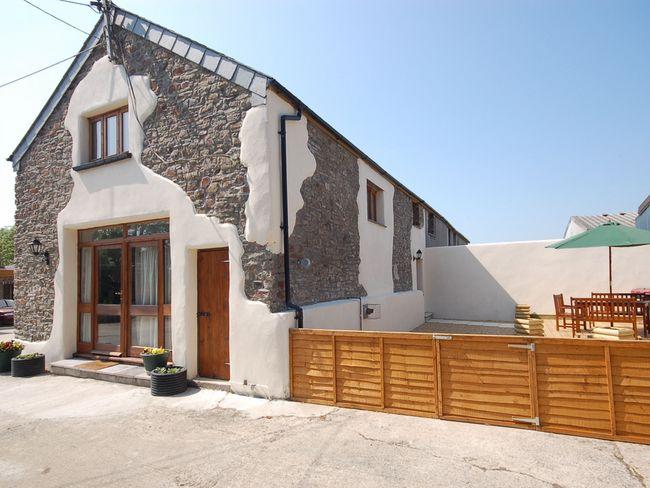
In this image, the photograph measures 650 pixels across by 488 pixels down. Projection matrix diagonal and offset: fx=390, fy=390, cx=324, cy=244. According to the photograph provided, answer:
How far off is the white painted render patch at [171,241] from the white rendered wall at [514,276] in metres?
10.2

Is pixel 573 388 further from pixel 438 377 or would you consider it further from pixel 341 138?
pixel 341 138

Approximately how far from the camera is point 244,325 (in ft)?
20.2

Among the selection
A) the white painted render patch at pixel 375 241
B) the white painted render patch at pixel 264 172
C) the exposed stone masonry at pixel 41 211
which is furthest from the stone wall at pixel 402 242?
the exposed stone masonry at pixel 41 211

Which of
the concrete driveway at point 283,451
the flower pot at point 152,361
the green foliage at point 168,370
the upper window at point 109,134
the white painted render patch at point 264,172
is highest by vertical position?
the upper window at point 109,134

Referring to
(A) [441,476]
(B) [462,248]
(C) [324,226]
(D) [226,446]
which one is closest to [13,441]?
(D) [226,446]

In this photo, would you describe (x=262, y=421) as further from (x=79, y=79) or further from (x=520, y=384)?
(x=79, y=79)

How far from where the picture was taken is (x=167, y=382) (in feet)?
20.4

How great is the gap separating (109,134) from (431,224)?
1313 cm

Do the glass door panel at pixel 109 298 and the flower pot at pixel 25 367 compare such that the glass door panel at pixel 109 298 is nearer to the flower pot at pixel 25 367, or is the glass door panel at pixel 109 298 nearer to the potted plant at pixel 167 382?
the flower pot at pixel 25 367

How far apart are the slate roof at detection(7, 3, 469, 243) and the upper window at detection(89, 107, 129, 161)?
1.36m

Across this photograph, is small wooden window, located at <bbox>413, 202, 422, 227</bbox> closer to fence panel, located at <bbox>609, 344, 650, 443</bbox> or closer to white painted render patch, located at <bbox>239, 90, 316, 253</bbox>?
white painted render patch, located at <bbox>239, 90, 316, 253</bbox>

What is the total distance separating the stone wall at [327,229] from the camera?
277 inches

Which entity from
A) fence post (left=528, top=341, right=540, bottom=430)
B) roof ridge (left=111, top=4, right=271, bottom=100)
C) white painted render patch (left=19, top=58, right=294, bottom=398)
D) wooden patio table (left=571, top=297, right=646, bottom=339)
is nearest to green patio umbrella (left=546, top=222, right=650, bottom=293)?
wooden patio table (left=571, top=297, right=646, bottom=339)

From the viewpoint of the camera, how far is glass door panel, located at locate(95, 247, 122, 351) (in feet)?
26.7
